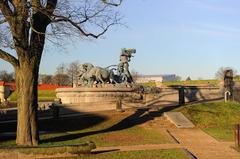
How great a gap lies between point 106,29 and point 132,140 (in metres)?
4.90

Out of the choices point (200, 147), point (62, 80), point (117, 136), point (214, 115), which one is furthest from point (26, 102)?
point (62, 80)

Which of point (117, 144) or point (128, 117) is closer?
point (117, 144)

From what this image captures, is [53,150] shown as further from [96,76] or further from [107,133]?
[96,76]

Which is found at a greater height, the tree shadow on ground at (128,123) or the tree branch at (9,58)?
the tree branch at (9,58)

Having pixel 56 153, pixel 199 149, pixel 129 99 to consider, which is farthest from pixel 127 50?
pixel 56 153

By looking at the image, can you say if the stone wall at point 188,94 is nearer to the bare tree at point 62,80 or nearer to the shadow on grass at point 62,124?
the shadow on grass at point 62,124

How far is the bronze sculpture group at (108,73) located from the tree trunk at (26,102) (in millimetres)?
25963

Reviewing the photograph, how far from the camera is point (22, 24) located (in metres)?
16.2

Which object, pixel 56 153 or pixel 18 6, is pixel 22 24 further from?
pixel 56 153

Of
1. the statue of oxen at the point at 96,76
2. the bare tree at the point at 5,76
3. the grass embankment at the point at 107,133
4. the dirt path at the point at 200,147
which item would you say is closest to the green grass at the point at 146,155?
the grass embankment at the point at 107,133

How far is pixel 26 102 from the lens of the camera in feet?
54.6

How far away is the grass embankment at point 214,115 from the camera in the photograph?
91.2ft

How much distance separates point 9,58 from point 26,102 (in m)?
1.68

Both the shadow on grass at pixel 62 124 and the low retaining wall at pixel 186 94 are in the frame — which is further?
the low retaining wall at pixel 186 94
